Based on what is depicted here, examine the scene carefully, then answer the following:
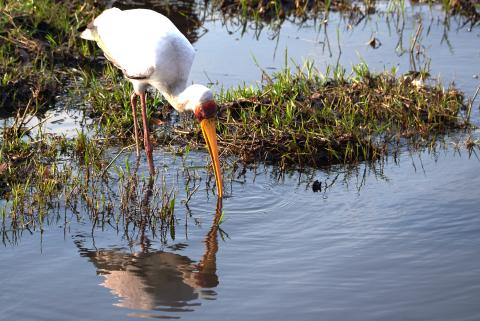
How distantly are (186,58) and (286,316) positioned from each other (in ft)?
9.23

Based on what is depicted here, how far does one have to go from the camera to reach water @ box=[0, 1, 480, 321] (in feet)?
16.4

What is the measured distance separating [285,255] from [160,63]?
→ 2.07m

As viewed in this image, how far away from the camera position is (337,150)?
7238mm

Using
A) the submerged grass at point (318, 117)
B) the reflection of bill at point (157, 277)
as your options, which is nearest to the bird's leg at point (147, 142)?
the submerged grass at point (318, 117)

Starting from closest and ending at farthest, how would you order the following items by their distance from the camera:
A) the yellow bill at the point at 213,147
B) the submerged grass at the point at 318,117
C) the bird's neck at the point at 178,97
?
the yellow bill at the point at 213,147
the bird's neck at the point at 178,97
the submerged grass at the point at 318,117

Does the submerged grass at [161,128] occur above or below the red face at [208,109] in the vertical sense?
below

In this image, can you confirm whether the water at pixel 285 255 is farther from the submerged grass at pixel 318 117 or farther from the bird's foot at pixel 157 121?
the bird's foot at pixel 157 121

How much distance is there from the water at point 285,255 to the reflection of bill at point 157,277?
1cm

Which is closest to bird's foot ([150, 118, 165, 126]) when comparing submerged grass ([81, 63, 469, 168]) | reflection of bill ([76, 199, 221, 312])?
submerged grass ([81, 63, 469, 168])

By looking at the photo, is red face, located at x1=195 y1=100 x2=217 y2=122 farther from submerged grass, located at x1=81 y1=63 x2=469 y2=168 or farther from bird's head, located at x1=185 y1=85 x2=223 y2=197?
submerged grass, located at x1=81 y1=63 x2=469 y2=168

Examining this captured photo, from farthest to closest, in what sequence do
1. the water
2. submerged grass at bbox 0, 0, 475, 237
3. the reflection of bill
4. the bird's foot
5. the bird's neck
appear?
1. the bird's foot
2. the bird's neck
3. submerged grass at bbox 0, 0, 475, 237
4. the reflection of bill
5. the water

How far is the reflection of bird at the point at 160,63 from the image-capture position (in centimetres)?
670

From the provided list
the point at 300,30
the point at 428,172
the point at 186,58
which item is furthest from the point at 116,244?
the point at 300,30

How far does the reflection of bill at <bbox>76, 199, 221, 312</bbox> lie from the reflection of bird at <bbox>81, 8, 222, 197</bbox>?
1201mm
